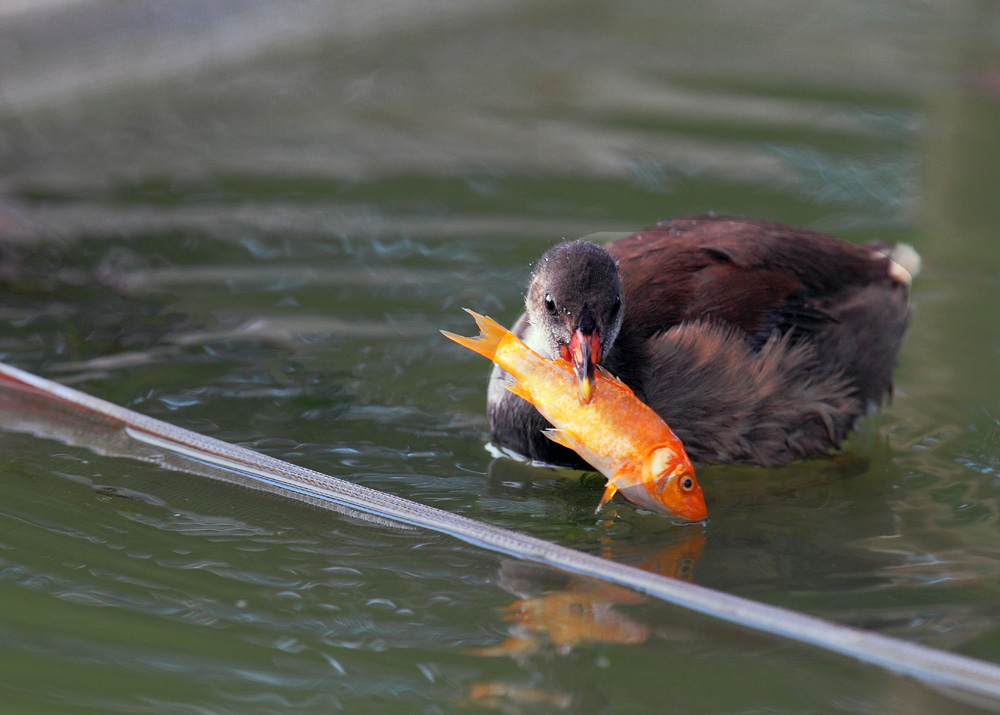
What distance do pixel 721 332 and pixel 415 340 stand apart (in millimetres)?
1254

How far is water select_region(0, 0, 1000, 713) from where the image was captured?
2600 millimetres

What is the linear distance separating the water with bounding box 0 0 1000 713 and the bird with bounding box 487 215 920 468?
14cm

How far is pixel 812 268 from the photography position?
3924 millimetres

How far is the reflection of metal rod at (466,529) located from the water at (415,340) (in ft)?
0.15

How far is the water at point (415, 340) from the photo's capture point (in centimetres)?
260

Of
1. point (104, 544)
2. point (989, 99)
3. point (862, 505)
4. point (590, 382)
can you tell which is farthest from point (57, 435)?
→ point (989, 99)

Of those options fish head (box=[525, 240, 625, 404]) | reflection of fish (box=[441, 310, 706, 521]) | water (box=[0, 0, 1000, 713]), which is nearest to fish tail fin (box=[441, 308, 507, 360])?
reflection of fish (box=[441, 310, 706, 521])

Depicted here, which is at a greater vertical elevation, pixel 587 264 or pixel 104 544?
pixel 587 264

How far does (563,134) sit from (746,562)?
14.1ft

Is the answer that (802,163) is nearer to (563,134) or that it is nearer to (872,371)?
(563,134)

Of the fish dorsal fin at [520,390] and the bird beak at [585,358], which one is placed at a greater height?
the bird beak at [585,358]

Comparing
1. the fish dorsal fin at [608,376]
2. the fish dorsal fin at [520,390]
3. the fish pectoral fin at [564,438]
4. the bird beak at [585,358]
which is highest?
the bird beak at [585,358]

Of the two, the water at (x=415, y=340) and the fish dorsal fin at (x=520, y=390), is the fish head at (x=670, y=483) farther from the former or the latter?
the fish dorsal fin at (x=520, y=390)

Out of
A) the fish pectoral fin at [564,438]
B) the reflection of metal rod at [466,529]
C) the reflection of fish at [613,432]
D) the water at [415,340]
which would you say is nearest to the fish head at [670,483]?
the reflection of fish at [613,432]
